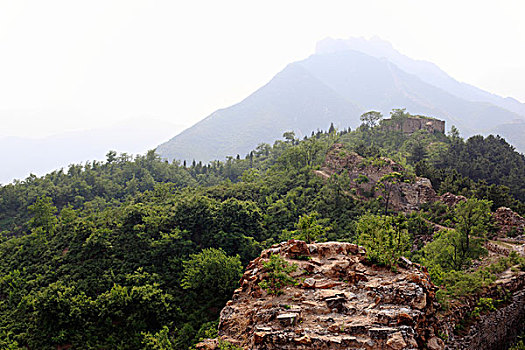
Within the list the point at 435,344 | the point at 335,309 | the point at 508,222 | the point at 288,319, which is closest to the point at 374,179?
the point at 508,222

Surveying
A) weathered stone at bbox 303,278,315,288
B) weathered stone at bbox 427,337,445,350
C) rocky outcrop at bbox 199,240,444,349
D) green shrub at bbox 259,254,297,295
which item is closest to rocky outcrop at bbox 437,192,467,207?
rocky outcrop at bbox 199,240,444,349

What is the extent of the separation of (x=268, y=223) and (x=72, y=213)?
19.1 metres

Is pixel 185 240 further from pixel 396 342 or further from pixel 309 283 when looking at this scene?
pixel 396 342

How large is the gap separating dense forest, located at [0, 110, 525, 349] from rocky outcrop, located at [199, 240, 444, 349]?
5.81 ft

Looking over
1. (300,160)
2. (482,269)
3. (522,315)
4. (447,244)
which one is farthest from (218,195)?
(522,315)

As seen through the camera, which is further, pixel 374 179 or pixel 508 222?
pixel 374 179

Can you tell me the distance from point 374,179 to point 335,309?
1003 inches

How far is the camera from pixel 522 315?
16.2m

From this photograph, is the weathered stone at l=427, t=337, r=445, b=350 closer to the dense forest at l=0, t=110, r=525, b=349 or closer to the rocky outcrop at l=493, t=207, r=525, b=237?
the dense forest at l=0, t=110, r=525, b=349

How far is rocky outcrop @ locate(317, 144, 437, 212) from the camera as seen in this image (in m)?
29.9

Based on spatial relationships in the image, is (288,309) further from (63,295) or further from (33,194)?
(33,194)

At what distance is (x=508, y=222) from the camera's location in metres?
23.6

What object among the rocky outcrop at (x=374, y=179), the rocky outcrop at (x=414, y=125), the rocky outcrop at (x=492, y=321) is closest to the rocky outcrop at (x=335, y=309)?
the rocky outcrop at (x=492, y=321)

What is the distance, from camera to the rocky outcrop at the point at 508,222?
22525 millimetres
